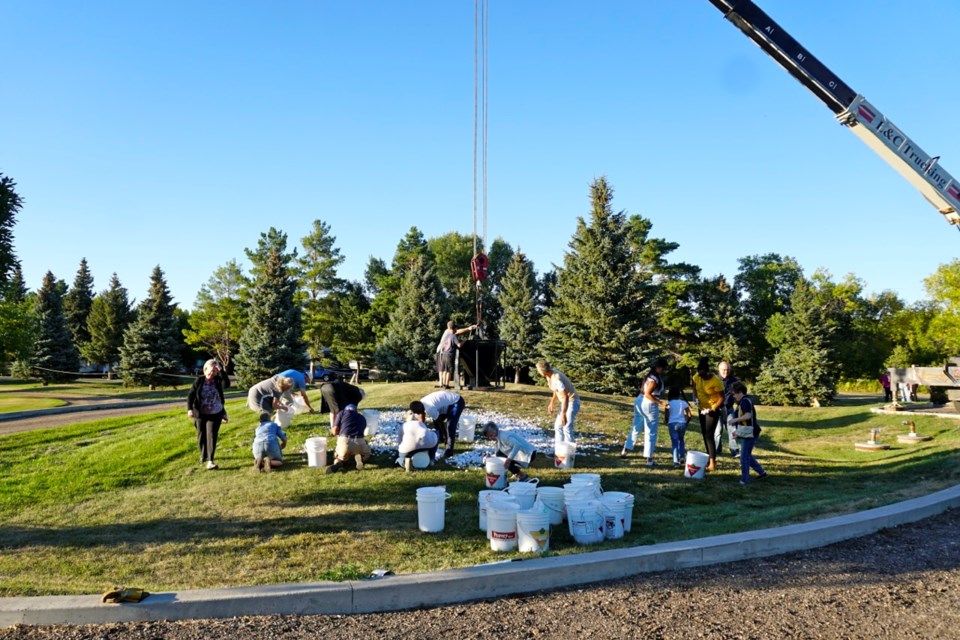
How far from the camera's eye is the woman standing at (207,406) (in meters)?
10.6

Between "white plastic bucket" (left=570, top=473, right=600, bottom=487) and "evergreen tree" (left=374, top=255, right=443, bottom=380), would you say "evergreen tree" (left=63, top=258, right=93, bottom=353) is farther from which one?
"white plastic bucket" (left=570, top=473, right=600, bottom=487)

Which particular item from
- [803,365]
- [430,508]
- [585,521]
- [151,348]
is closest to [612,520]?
[585,521]

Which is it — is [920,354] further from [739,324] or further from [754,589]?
[754,589]

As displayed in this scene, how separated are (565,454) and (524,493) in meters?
3.21

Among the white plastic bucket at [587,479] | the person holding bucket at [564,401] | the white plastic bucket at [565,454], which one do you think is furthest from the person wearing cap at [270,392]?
the white plastic bucket at [587,479]

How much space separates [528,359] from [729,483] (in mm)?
29685

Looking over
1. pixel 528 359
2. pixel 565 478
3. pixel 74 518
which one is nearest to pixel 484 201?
pixel 565 478

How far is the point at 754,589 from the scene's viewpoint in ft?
18.2

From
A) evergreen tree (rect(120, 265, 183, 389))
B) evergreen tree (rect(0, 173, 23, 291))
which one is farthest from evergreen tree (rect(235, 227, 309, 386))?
evergreen tree (rect(0, 173, 23, 291))

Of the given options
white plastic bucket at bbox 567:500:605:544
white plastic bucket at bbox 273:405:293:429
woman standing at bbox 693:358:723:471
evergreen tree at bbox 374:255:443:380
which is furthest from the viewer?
evergreen tree at bbox 374:255:443:380

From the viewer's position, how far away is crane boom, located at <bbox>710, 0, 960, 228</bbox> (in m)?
13.1

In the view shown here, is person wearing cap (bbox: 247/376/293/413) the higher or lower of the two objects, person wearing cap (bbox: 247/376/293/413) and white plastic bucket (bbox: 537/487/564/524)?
the higher

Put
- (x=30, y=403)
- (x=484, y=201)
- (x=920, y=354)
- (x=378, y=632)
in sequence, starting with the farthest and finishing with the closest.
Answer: (x=920, y=354) < (x=30, y=403) < (x=484, y=201) < (x=378, y=632)

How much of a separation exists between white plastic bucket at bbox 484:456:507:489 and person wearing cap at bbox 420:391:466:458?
2052 mm
